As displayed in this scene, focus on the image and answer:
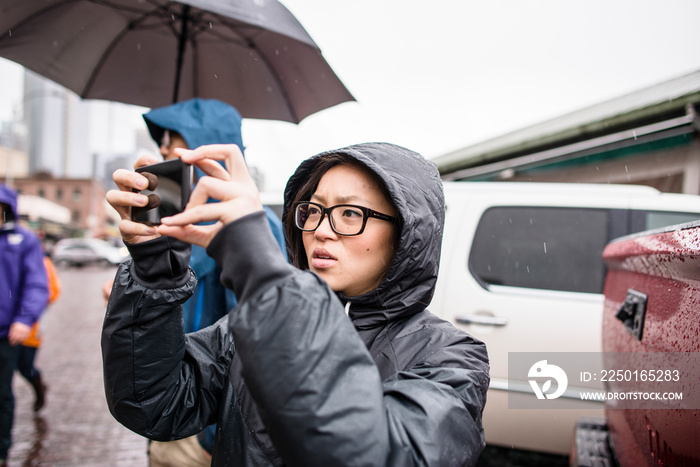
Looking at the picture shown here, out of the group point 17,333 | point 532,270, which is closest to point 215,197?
point 532,270

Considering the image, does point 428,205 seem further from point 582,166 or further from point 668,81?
point 668,81

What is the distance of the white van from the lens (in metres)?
3.06

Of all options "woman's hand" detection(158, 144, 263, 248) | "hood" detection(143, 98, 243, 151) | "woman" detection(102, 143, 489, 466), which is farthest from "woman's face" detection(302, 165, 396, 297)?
"hood" detection(143, 98, 243, 151)

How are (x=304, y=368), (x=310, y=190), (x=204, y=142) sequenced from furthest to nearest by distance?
(x=204, y=142) → (x=310, y=190) → (x=304, y=368)

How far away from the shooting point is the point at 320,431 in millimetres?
761

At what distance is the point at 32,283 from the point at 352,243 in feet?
10.3

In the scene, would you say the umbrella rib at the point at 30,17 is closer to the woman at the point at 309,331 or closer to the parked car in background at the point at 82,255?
the woman at the point at 309,331

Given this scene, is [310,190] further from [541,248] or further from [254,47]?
[541,248]

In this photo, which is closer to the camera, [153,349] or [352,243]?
[153,349]

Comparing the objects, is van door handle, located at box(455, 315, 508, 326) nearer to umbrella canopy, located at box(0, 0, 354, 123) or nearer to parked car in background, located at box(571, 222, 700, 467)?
parked car in background, located at box(571, 222, 700, 467)

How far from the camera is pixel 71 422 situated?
4.28 m

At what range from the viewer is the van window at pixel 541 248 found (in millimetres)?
3295

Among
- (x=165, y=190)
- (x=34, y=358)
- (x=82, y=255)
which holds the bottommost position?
(x=82, y=255)

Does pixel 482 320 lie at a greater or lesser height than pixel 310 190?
lesser
